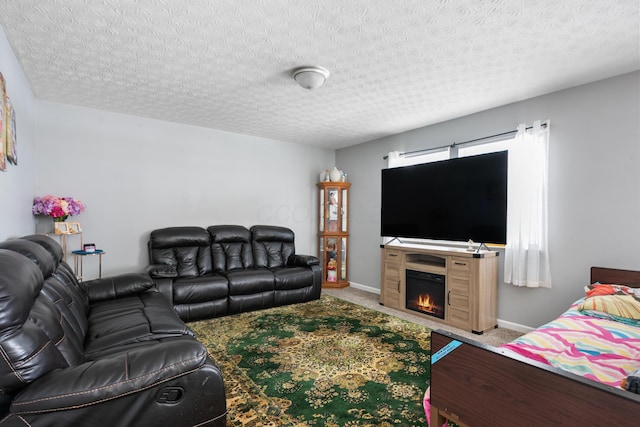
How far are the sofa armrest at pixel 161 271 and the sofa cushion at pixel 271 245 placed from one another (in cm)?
127

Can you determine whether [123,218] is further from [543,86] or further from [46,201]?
[543,86]

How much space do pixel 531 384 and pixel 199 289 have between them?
3.40m

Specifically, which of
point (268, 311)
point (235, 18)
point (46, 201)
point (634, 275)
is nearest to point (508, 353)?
point (235, 18)

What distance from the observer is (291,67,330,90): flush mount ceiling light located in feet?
9.08

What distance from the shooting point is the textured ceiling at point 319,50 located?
1994 millimetres

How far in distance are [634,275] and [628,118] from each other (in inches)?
54.1

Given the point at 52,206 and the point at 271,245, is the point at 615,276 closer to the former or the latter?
the point at 271,245

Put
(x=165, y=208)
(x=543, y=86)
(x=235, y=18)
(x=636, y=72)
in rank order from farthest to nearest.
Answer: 1. (x=165, y=208)
2. (x=543, y=86)
3. (x=636, y=72)
4. (x=235, y=18)

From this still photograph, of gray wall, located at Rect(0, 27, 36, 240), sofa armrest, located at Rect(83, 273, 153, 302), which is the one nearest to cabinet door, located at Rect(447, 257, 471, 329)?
sofa armrest, located at Rect(83, 273, 153, 302)

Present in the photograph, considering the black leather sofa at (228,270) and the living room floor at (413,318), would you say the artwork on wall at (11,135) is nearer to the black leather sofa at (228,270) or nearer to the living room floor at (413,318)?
the black leather sofa at (228,270)

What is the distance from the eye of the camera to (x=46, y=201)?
3.39 m

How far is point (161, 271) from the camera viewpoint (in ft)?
12.1

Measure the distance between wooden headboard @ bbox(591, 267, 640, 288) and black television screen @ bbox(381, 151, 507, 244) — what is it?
0.79 metres

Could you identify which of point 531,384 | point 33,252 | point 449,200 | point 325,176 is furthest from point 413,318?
point 33,252
